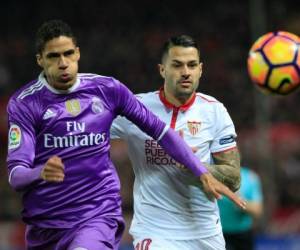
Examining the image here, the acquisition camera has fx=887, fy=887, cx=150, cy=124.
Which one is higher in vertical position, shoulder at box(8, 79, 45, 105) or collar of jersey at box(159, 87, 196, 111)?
shoulder at box(8, 79, 45, 105)

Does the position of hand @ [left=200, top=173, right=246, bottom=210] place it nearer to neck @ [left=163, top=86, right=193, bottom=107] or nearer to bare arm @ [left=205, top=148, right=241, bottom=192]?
bare arm @ [left=205, top=148, right=241, bottom=192]

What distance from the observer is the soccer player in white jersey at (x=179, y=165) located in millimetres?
5777

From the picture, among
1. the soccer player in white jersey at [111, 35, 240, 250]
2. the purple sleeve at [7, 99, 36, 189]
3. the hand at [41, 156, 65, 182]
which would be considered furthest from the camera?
the soccer player in white jersey at [111, 35, 240, 250]

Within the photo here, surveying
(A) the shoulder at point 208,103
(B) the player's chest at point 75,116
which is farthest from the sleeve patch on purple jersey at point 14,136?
(A) the shoulder at point 208,103

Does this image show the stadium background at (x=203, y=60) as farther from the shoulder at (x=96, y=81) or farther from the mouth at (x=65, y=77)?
the mouth at (x=65, y=77)

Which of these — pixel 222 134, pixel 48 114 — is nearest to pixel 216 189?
pixel 222 134

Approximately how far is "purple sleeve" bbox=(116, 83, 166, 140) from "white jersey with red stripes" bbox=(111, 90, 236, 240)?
0.29m

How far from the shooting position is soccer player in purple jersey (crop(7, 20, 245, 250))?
514 centimetres

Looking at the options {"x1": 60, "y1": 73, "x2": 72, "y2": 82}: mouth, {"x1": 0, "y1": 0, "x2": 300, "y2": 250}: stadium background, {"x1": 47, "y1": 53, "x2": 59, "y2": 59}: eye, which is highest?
{"x1": 47, "y1": 53, "x2": 59, "y2": 59}: eye

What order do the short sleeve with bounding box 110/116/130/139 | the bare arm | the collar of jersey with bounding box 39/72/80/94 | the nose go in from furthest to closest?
the short sleeve with bounding box 110/116/130/139
the bare arm
the collar of jersey with bounding box 39/72/80/94
the nose

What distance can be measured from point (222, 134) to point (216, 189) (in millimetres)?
656

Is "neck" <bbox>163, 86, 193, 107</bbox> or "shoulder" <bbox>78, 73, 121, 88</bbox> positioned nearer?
"shoulder" <bbox>78, 73, 121, 88</bbox>

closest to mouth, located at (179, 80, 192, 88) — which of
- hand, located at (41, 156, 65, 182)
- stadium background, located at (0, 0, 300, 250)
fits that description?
hand, located at (41, 156, 65, 182)

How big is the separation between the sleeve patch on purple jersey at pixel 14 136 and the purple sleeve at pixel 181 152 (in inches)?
37.1
